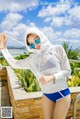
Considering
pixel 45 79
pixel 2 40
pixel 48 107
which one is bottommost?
pixel 48 107

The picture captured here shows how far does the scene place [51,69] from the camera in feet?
6.18

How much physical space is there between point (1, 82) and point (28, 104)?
324cm

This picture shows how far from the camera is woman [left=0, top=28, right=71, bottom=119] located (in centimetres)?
188

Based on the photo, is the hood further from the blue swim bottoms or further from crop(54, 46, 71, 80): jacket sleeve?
the blue swim bottoms

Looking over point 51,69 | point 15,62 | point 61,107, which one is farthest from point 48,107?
point 15,62

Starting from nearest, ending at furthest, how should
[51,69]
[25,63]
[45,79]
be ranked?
1. [45,79]
2. [51,69]
3. [25,63]

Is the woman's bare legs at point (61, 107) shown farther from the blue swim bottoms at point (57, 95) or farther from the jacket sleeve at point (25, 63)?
the jacket sleeve at point (25, 63)

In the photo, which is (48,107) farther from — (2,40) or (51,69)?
(2,40)

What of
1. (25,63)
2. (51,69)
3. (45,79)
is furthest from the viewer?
(25,63)

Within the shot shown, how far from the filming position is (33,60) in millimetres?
1954

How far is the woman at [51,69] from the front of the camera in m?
1.88

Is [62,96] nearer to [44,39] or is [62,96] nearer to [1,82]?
[44,39]

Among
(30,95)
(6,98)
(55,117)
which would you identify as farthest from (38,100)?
(6,98)

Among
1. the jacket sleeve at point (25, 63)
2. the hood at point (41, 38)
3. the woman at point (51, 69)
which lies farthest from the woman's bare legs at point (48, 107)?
the hood at point (41, 38)
